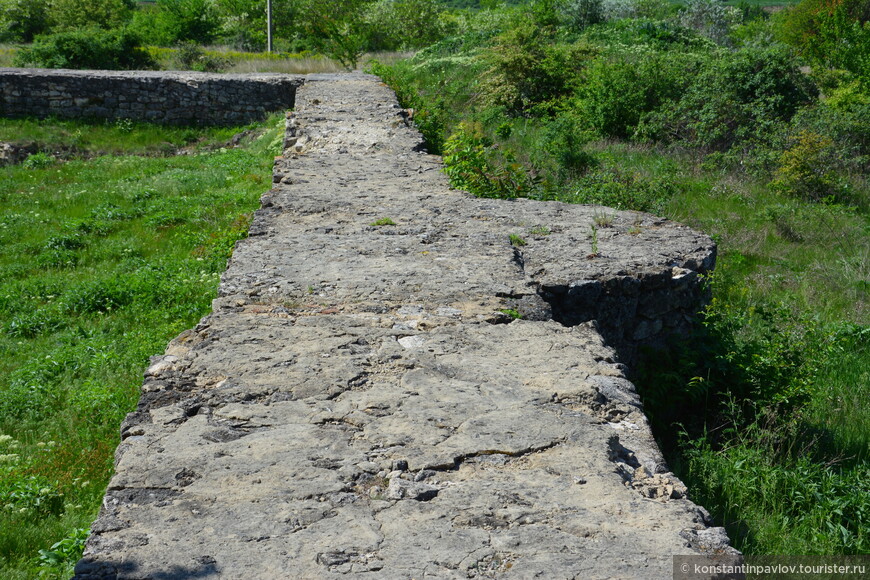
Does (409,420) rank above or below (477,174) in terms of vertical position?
below

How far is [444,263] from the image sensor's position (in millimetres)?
4500

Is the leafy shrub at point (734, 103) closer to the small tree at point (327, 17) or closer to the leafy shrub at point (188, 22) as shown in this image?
the small tree at point (327, 17)

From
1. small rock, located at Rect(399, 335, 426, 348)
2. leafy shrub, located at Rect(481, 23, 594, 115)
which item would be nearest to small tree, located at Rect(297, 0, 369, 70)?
leafy shrub, located at Rect(481, 23, 594, 115)

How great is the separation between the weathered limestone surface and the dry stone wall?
31.6ft

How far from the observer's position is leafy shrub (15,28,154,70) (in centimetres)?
1573

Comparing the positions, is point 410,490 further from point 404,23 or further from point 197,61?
point 404,23

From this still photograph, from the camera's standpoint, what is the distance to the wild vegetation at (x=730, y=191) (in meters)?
3.97

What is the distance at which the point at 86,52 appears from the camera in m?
15.9

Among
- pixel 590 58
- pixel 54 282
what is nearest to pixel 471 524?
pixel 54 282

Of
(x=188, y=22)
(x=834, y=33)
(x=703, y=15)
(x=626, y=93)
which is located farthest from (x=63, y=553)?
(x=703, y=15)

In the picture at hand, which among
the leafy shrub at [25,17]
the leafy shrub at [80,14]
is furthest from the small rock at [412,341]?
the leafy shrub at [25,17]

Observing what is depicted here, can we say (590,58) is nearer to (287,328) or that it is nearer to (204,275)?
(204,275)

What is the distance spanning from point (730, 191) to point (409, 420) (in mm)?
8198

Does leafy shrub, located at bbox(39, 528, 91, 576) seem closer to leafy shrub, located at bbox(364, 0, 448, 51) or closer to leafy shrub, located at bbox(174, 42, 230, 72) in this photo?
leafy shrub, located at bbox(174, 42, 230, 72)
